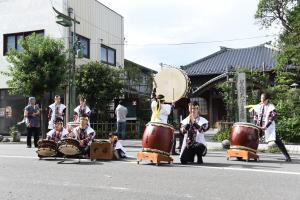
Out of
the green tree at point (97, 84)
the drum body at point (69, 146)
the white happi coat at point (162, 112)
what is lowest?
the drum body at point (69, 146)

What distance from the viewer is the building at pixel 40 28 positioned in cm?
2406

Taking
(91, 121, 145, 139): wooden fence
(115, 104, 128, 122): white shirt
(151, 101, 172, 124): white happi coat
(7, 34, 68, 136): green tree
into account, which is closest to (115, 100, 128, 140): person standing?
(115, 104, 128, 122): white shirt

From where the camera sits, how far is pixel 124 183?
26.4 feet

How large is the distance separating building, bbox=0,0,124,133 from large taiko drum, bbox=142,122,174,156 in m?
13.7

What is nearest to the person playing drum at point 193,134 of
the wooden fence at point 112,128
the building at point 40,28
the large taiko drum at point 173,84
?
the large taiko drum at point 173,84

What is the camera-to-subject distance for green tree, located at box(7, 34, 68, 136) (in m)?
19.0

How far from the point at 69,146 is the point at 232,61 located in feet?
74.2

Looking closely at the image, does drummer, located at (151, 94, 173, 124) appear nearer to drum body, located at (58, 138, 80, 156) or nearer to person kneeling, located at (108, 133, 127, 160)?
person kneeling, located at (108, 133, 127, 160)

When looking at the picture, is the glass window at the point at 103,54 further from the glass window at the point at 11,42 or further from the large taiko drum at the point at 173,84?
the large taiko drum at the point at 173,84

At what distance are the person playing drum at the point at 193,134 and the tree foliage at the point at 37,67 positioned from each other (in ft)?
31.9

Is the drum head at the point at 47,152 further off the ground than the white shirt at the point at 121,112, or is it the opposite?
the white shirt at the point at 121,112

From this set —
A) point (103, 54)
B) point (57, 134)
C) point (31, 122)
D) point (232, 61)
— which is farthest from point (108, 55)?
point (57, 134)

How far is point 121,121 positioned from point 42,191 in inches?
513

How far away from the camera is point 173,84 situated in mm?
13898
